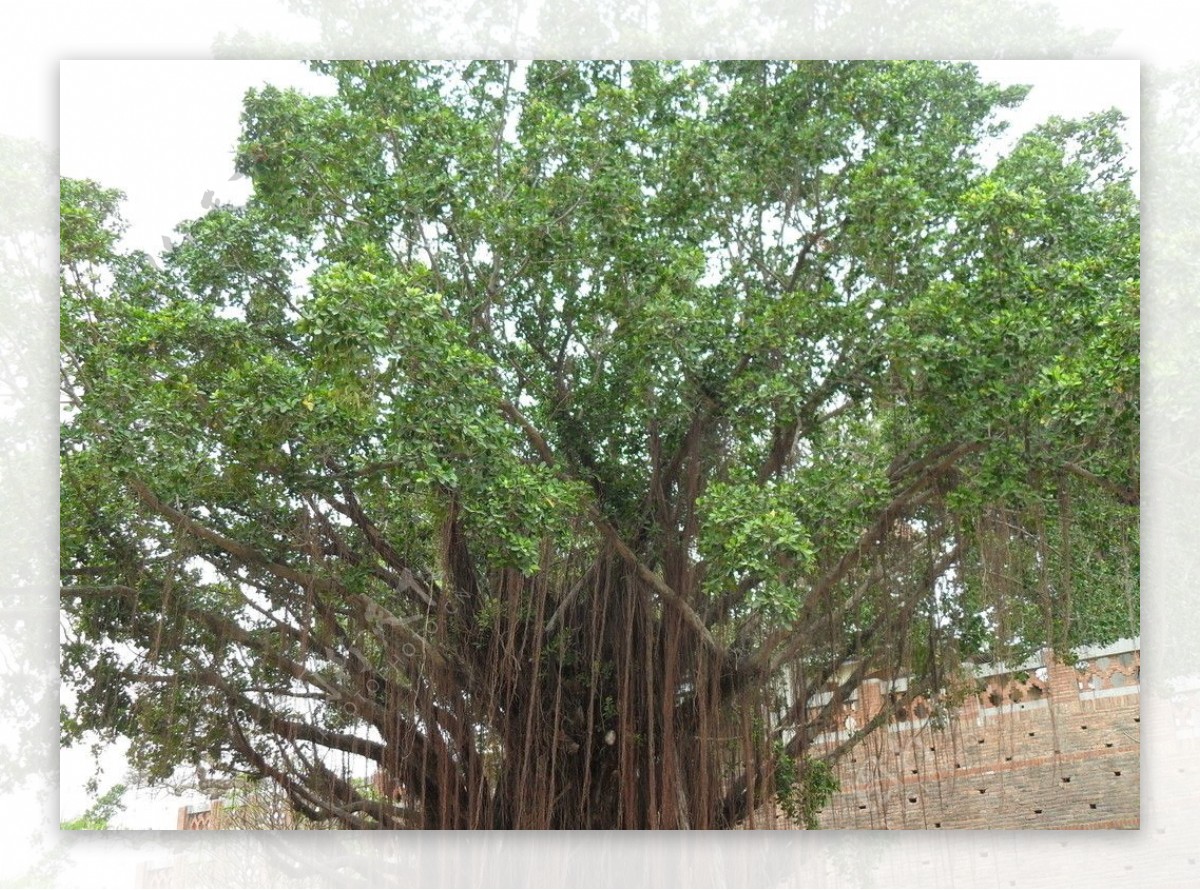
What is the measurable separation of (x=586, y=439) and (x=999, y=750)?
1871 mm

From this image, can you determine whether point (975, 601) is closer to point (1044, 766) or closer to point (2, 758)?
point (1044, 766)

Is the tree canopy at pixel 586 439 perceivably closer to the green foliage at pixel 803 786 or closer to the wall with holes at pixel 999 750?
the green foliage at pixel 803 786

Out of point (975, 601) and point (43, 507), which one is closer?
point (43, 507)

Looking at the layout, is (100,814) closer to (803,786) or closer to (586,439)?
(586,439)

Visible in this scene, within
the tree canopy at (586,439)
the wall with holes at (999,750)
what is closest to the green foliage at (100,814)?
the tree canopy at (586,439)

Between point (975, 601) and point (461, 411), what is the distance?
1.95 m

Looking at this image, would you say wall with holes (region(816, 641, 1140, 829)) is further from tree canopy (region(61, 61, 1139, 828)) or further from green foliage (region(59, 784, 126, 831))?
green foliage (region(59, 784, 126, 831))

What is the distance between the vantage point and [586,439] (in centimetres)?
429

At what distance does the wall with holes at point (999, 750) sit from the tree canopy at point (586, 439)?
136 mm

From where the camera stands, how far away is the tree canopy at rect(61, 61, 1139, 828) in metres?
3.70

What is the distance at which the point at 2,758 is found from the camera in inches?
140

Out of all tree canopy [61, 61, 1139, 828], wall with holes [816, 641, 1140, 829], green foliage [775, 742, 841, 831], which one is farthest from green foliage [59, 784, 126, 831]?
wall with holes [816, 641, 1140, 829]

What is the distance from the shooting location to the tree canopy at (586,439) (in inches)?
146

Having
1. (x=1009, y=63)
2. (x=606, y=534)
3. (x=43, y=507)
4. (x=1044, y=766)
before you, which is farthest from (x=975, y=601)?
(x=43, y=507)
